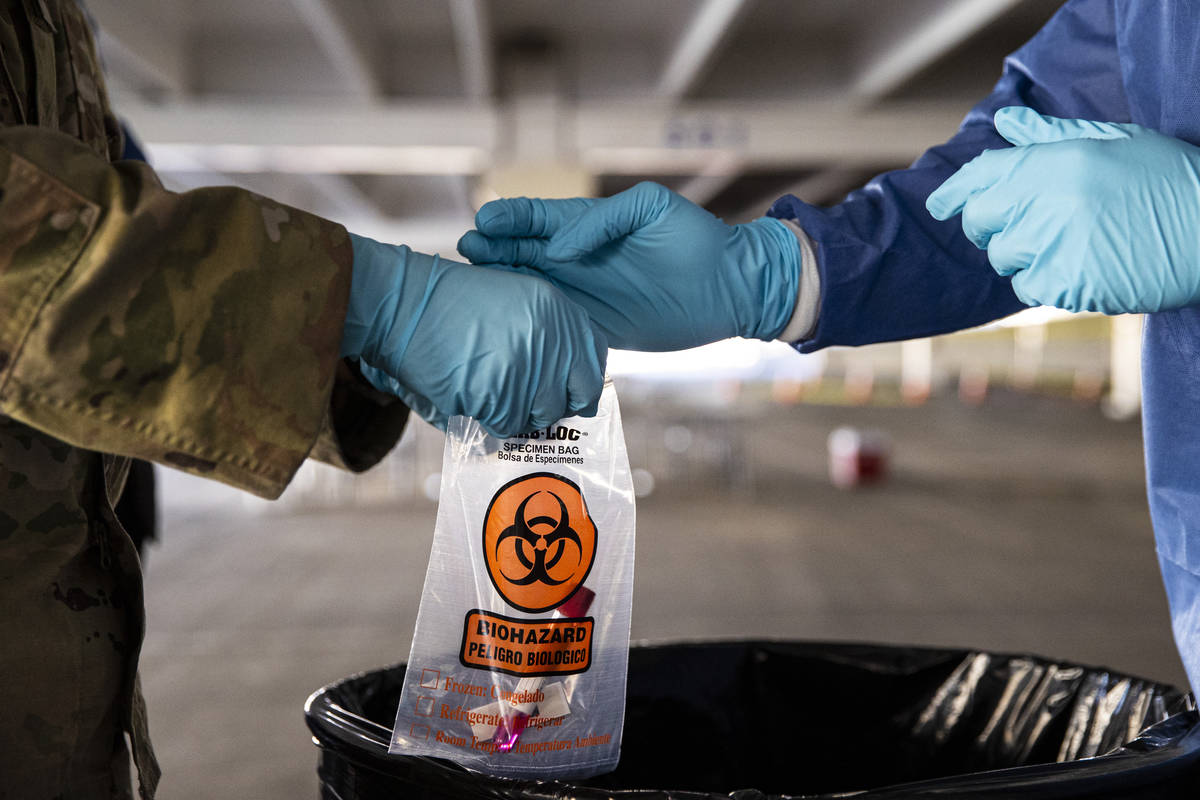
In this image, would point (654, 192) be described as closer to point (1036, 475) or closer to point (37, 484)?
point (37, 484)

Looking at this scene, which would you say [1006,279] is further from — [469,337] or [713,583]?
[713,583]

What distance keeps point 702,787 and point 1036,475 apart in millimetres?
7606

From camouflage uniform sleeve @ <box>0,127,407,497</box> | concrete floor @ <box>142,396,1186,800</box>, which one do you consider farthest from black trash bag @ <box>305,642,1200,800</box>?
concrete floor @ <box>142,396,1186,800</box>

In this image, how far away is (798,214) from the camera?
1.16 meters

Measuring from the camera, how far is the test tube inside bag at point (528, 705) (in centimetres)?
78

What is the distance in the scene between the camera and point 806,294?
3.81 ft

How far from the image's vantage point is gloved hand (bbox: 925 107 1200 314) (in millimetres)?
798

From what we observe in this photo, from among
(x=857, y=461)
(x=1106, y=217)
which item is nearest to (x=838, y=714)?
(x=1106, y=217)

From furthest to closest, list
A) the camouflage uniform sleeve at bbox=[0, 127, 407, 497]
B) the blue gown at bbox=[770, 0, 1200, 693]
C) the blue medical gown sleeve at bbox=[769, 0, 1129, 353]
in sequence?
the blue medical gown sleeve at bbox=[769, 0, 1129, 353] < the blue gown at bbox=[770, 0, 1200, 693] < the camouflage uniform sleeve at bbox=[0, 127, 407, 497]

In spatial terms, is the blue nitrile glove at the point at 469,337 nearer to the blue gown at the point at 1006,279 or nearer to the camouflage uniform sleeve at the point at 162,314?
the camouflage uniform sleeve at the point at 162,314

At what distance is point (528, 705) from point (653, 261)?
0.54m

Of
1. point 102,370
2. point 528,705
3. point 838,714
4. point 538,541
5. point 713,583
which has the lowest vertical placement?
point 713,583

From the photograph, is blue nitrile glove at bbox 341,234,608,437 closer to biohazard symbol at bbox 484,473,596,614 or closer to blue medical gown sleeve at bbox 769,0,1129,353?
biohazard symbol at bbox 484,473,596,614

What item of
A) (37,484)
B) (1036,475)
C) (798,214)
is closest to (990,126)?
(798,214)
